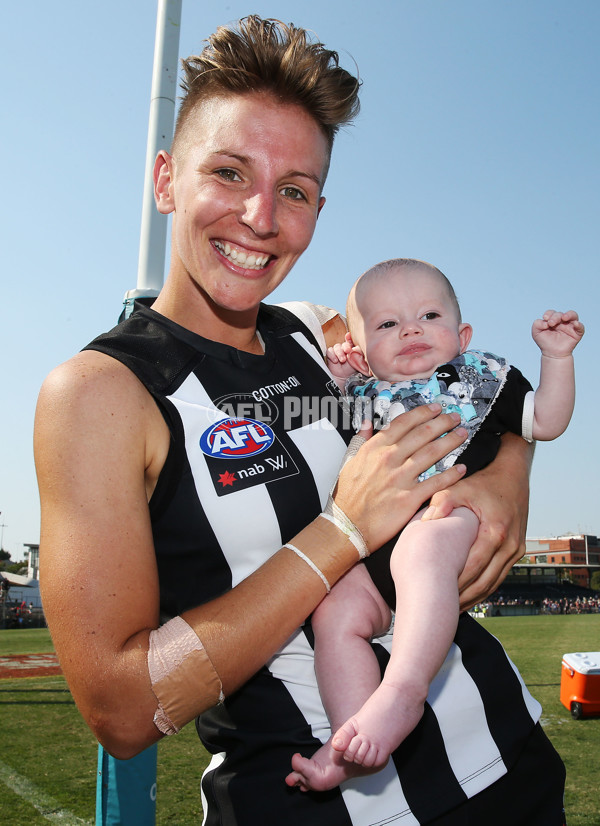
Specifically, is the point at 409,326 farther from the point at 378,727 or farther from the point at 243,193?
the point at 378,727

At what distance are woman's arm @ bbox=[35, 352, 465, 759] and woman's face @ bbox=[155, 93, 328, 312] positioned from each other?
1.49 ft

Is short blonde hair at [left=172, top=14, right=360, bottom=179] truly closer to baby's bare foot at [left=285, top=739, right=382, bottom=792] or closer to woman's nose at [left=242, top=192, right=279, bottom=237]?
woman's nose at [left=242, top=192, right=279, bottom=237]

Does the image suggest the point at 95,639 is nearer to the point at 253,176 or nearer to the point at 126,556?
the point at 126,556

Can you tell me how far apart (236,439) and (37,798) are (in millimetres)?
5241

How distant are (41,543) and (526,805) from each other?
132 centimetres

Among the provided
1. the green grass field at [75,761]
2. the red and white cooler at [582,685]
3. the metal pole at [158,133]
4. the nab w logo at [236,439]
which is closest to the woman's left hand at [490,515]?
the nab w logo at [236,439]

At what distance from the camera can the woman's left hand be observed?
5.74 ft

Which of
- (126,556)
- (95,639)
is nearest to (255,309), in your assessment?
(126,556)

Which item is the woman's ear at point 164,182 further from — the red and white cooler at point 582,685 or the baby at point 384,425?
the red and white cooler at point 582,685

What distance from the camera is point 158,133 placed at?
14.1 ft

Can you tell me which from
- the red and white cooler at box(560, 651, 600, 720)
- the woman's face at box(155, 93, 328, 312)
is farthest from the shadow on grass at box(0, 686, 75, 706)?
the woman's face at box(155, 93, 328, 312)

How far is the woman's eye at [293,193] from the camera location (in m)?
1.87

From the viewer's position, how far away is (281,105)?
1.82 meters

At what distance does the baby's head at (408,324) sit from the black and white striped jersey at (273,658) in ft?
1.56
